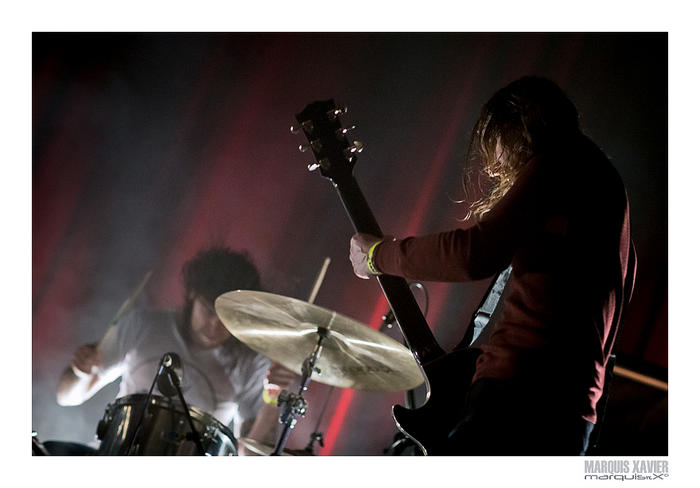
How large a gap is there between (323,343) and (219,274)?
4.19 ft

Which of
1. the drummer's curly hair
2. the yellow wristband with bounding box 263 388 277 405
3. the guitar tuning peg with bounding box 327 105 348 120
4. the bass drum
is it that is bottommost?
the yellow wristband with bounding box 263 388 277 405

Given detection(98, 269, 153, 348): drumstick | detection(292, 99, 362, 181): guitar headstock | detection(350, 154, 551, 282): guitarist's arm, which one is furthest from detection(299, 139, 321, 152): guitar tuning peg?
detection(98, 269, 153, 348): drumstick

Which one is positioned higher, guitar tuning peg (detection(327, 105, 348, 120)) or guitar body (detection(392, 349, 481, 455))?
guitar tuning peg (detection(327, 105, 348, 120))

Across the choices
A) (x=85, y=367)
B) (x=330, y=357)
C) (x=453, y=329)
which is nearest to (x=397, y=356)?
(x=330, y=357)

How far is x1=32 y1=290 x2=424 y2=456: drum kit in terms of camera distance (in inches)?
72.1

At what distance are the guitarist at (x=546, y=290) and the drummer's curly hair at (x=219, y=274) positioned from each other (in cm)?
210

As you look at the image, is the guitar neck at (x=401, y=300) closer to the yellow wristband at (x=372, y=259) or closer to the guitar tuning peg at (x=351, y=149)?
the guitar tuning peg at (x=351, y=149)

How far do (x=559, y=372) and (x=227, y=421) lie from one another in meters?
2.48

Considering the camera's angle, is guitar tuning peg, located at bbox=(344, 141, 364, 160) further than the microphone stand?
No

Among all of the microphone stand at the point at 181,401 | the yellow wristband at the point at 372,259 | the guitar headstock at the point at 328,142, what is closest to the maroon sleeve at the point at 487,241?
the yellow wristband at the point at 372,259

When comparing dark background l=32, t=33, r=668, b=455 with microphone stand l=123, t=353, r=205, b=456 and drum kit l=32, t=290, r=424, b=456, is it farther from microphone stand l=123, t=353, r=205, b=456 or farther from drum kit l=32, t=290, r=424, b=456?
microphone stand l=123, t=353, r=205, b=456

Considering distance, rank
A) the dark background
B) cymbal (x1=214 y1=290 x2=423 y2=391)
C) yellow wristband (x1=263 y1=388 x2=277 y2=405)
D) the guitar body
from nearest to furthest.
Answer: the guitar body < cymbal (x1=214 y1=290 x2=423 y2=391) < yellow wristband (x1=263 y1=388 x2=277 y2=405) < the dark background

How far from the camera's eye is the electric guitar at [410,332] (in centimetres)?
114
